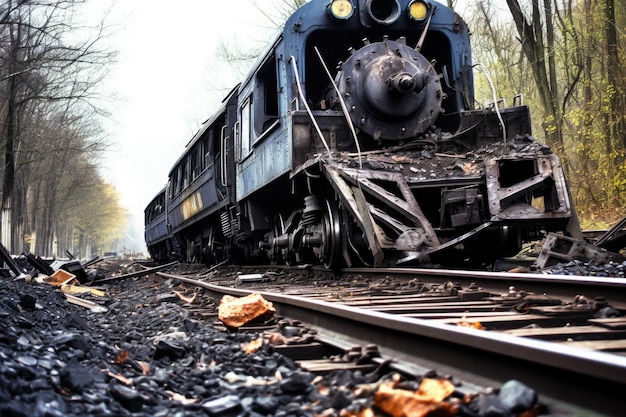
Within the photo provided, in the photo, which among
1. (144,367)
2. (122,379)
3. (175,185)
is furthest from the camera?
(175,185)

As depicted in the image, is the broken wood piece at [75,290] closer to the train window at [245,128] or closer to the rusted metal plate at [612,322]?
the train window at [245,128]

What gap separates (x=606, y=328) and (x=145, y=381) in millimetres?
2149

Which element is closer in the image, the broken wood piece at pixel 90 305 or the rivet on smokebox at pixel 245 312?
the rivet on smokebox at pixel 245 312

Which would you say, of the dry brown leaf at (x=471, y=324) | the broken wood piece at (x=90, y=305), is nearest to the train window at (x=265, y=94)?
the broken wood piece at (x=90, y=305)

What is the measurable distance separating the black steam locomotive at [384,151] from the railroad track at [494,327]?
104 centimetres

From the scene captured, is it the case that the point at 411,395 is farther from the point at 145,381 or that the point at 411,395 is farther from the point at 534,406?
the point at 145,381

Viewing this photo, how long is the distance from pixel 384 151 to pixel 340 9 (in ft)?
6.30

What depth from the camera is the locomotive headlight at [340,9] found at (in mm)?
7488

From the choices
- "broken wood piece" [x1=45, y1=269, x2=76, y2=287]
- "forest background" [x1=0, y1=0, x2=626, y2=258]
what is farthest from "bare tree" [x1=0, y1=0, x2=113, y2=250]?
"broken wood piece" [x1=45, y1=269, x2=76, y2=287]

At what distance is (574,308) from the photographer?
3406mm

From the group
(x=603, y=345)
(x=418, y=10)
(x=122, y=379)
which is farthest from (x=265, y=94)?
(x=603, y=345)

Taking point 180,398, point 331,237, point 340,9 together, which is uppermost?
point 340,9

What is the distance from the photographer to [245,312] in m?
3.94

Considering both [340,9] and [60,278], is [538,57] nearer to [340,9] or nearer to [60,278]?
[340,9]
